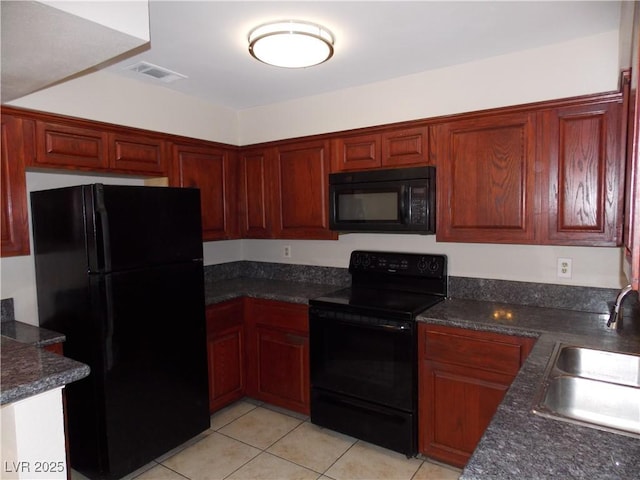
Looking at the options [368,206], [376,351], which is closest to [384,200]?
[368,206]

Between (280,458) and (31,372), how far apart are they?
5.06ft

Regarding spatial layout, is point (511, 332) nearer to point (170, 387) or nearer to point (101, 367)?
point (170, 387)

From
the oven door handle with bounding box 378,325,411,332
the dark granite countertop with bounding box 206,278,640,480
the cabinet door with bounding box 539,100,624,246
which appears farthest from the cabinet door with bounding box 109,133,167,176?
the cabinet door with bounding box 539,100,624,246

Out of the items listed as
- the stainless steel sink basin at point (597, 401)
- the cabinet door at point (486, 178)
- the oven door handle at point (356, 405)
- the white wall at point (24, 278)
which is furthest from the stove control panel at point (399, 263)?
the white wall at point (24, 278)

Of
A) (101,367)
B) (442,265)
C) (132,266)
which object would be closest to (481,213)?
(442,265)

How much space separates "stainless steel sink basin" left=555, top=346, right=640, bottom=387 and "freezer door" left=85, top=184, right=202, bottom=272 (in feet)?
6.66

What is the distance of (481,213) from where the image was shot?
2.31 meters

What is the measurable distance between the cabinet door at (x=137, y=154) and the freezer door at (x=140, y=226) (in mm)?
394

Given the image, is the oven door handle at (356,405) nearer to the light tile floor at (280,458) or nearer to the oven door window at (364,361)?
the oven door window at (364,361)

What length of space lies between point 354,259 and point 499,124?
1336 millimetres

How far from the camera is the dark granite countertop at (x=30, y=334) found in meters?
1.94

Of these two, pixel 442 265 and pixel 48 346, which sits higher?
pixel 442 265

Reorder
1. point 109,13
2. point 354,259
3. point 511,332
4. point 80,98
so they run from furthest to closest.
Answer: point 354,259, point 80,98, point 511,332, point 109,13

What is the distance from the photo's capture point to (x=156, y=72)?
99.3 inches
